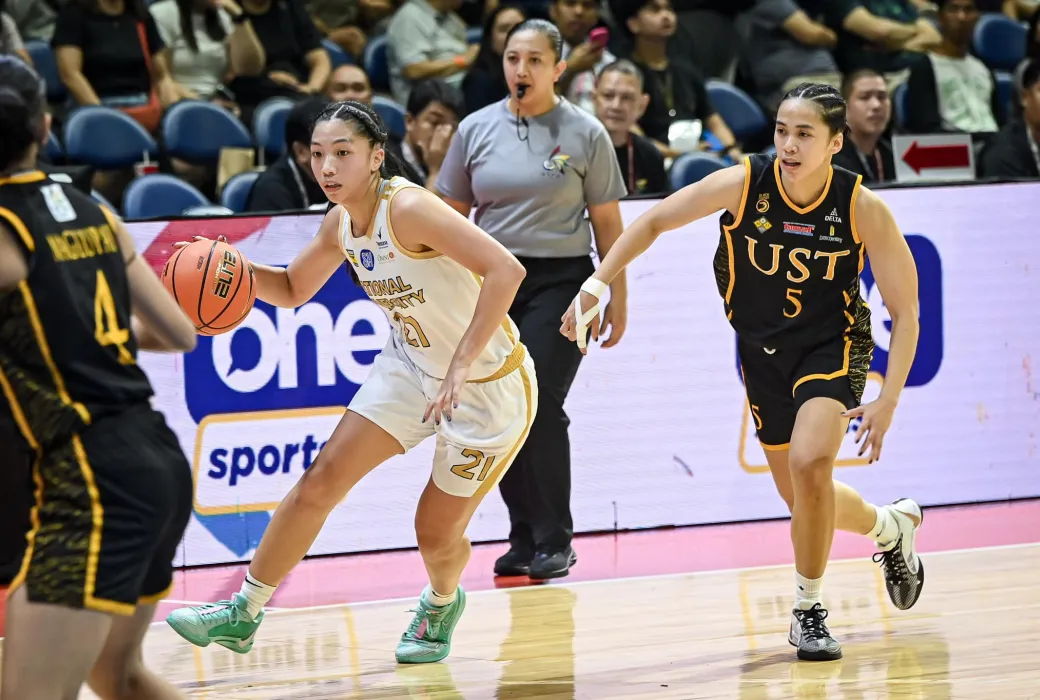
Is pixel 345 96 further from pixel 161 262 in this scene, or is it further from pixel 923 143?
pixel 923 143

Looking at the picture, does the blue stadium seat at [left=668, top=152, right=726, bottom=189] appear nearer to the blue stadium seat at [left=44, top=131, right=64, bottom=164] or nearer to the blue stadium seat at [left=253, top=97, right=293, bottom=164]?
the blue stadium seat at [left=253, top=97, right=293, bottom=164]

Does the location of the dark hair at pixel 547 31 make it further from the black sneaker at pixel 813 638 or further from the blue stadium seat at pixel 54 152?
the blue stadium seat at pixel 54 152

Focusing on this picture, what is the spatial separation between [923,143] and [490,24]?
250 cm

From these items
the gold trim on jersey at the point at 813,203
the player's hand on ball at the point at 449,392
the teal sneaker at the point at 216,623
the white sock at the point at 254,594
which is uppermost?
the gold trim on jersey at the point at 813,203

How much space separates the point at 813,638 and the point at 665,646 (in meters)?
0.53

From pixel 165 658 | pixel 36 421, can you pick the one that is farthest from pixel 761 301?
pixel 36 421

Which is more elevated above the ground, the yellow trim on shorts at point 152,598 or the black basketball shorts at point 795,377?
the yellow trim on shorts at point 152,598

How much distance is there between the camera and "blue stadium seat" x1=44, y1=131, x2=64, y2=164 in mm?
7630

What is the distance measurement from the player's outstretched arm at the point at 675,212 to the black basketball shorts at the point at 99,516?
2.04m

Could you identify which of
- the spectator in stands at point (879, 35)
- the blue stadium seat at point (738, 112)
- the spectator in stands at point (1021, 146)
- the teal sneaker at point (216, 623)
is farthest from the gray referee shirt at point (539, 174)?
the spectator in stands at point (879, 35)

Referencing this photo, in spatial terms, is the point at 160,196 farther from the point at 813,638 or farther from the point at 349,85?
the point at 813,638

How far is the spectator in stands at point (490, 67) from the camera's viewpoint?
8.32 metres

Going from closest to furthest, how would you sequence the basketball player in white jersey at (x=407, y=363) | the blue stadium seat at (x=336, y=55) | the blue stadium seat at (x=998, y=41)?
1. the basketball player in white jersey at (x=407, y=363)
2. the blue stadium seat at (x=336, y=55)
3. the blue stadium seat at (x=998, y=41)

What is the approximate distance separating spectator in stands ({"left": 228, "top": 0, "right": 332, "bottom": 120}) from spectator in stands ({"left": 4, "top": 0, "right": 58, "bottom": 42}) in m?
1.13
